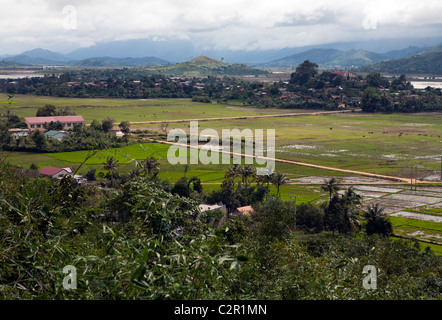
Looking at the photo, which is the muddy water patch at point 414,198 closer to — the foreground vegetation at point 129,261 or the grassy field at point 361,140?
the grassy field at point 361,140

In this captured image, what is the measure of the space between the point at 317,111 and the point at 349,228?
64.4m

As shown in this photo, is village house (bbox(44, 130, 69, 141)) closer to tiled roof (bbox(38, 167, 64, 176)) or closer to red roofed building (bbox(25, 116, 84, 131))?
red roofed building (bbox(25, 116, 84, 131))

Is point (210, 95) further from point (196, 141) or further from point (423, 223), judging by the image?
point (423, 223)

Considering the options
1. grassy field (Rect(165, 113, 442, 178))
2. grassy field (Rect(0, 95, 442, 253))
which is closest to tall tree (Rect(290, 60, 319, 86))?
grassy field (Rect(0, 95, 442, 253))

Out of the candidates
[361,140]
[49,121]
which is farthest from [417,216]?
[49,121]

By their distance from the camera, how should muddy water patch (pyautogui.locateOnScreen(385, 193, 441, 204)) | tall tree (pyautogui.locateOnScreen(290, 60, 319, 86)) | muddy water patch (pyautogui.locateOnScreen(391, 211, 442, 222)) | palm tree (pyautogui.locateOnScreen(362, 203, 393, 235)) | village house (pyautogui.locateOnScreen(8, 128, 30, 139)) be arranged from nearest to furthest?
1. palm tree (pyautogui.locateOnScreen(362, 203, 393, 235))
2. muddy water patch (pyautogui.locateOnScreen(391, 211, 442, 222))
3. muddy water patch (pyautogui.locateOnScreen(385, 193, 441, 204))
4. village house (pyautogui.locateOnScreen(8, 128, 30, 139))
5. tall tree (pyautogui.locateOnScreen(290, 60, 319, 86))

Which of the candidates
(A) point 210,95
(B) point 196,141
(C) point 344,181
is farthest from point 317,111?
(C) point 344,181

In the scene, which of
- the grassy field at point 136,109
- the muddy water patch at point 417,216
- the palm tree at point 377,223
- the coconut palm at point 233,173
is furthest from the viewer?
the grassy field at point 136,109

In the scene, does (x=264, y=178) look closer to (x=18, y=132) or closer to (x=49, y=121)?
(x=18, y=132)

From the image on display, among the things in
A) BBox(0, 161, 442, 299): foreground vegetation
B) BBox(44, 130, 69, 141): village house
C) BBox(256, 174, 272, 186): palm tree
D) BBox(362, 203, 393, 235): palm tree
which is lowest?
BBox(362, 203, 393, 235): palm tree
